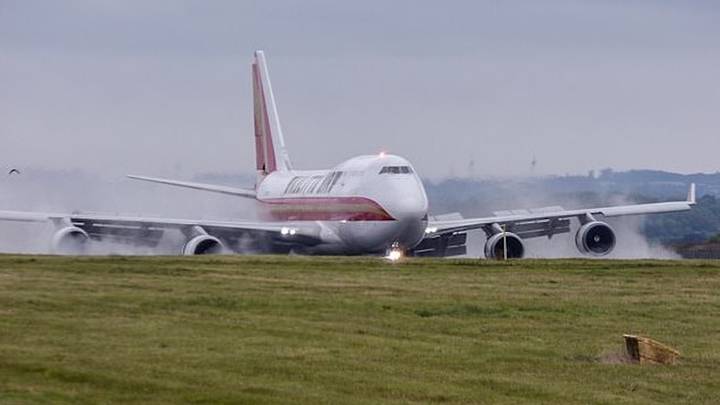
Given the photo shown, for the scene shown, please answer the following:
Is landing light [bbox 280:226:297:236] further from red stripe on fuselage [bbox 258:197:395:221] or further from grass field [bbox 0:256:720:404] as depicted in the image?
grass field [bbox 0:256:720:404]

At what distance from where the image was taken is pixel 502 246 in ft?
261

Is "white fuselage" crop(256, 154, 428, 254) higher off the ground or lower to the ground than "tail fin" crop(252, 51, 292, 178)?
lower

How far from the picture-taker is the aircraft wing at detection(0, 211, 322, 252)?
73312 mm

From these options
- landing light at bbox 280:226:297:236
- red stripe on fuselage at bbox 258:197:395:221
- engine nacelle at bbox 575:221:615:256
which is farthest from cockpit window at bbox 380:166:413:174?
engine nacelle at bbox 575:221:615:256

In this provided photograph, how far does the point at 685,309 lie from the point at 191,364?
16.5m

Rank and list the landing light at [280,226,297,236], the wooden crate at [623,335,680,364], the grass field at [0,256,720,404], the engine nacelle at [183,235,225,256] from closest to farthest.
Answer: the grass field at [0,256,720,404]
the wooden crate at [623,335,680,364]
the engine nacelle at [183,235,225,256]
the landing light at [280,226,297,236]

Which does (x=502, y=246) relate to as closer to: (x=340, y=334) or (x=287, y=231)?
(x=287, y=231)

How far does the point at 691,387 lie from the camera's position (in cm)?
3020

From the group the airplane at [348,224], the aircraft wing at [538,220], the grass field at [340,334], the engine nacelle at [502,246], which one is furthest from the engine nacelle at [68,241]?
the engine nacelle at [502,246]

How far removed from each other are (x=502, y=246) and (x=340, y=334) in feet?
149

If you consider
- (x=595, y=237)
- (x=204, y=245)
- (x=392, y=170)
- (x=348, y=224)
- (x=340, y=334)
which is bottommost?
(x=340, y=334)

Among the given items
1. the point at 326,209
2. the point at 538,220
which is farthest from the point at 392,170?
the point at 538,220

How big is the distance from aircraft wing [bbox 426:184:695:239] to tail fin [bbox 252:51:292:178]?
1463 centimetres

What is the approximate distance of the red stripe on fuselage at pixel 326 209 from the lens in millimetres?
73500
